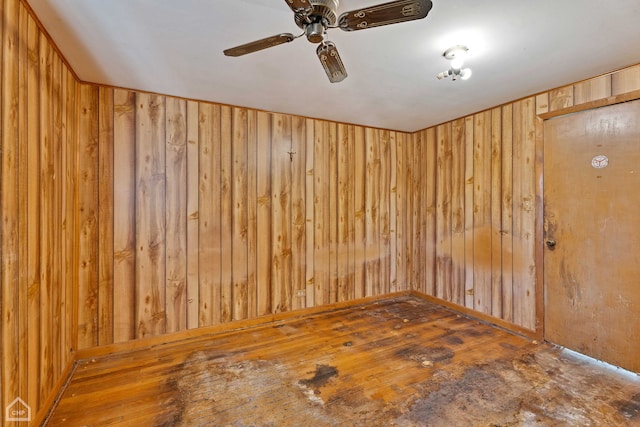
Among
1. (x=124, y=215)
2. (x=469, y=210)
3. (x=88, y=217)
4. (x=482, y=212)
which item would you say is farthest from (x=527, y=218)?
(x=88, y=217)

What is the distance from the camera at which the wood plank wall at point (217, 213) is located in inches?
101

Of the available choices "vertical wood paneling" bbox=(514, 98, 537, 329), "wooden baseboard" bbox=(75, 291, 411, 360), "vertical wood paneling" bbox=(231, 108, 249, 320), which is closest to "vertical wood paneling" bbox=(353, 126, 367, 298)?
"wooden baseboard" bbox=(75, 291, 411, 360)

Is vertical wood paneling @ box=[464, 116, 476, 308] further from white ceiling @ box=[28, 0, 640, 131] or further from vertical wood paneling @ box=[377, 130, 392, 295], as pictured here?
vertical wood paneling @ box=[377, 130, 392, 295]

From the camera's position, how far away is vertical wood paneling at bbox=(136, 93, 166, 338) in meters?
2.70

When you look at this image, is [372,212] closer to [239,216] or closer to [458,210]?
[458,210]

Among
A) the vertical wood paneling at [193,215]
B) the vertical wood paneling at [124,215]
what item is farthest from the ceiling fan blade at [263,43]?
the vertical wood paneling at [124,215]

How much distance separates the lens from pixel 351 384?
211 cm

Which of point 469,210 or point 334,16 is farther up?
point 334,16

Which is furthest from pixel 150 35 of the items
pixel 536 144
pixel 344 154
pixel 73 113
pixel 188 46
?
pixel 536 144

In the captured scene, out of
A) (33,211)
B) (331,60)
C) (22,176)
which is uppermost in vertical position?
(331,60)

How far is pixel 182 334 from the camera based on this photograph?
286cm

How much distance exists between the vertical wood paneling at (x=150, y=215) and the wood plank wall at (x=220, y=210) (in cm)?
1

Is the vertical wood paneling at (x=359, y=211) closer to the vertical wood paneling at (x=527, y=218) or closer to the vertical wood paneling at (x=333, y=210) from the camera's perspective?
the vertical wood paneling at (x=333, y=210)

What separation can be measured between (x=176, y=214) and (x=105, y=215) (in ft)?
1.87
